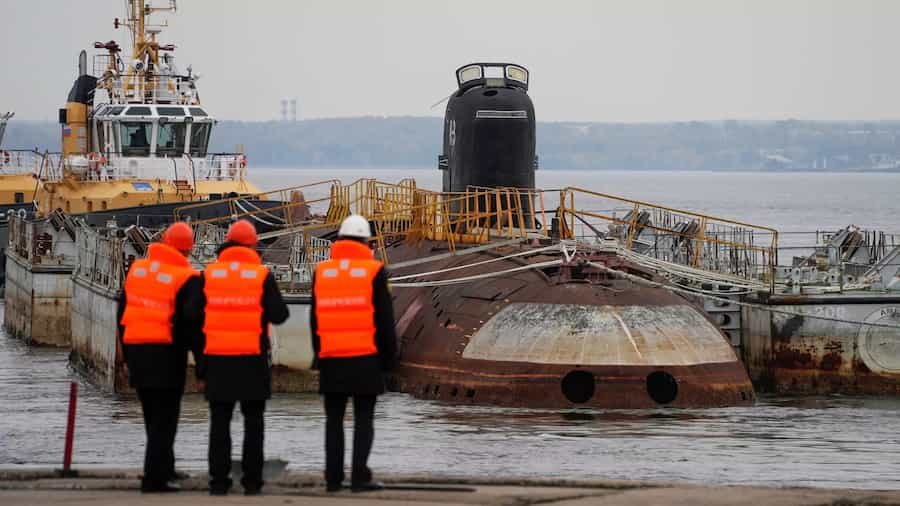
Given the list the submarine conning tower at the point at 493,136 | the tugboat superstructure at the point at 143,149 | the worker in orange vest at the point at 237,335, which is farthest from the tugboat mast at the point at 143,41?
the worker in orange vest at the point at 237,335

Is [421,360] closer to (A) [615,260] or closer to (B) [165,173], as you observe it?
(A) [615,260]

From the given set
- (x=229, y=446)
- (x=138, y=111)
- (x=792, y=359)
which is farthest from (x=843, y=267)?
(x=138, y=111)

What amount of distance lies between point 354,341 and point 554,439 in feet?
28.9

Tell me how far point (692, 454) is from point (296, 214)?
23750mm

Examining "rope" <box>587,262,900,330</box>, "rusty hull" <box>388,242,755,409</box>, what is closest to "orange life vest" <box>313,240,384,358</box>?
"rusty hull" <box>388,242,755,409</box>

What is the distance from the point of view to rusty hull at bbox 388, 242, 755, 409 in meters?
21.5

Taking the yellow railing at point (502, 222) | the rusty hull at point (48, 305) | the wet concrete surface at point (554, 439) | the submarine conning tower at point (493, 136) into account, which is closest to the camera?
the wet concrete surface at point (554, 439)

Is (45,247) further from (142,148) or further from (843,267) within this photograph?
(843,267)

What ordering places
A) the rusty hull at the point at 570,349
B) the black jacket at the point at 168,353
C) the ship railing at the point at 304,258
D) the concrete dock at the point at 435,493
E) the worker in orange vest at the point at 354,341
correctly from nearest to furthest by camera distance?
the concrete dock at the point at 435,493, the worker in orange vest at the point at 354,341, the black jacket at the point at 168,353, the rusty hull at the point at 570,349, the ship railing at the point at 304,258

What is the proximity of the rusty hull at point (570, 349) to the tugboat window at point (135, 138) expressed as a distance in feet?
64.2

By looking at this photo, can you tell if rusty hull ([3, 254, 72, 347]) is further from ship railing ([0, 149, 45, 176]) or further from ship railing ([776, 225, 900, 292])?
ship railing ([0, 149, 45, 176])

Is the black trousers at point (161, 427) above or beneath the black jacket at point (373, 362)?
beneath

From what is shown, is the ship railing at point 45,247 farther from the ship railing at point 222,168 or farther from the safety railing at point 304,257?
the ship railing at point 222,168

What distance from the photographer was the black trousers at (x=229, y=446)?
10.9m
